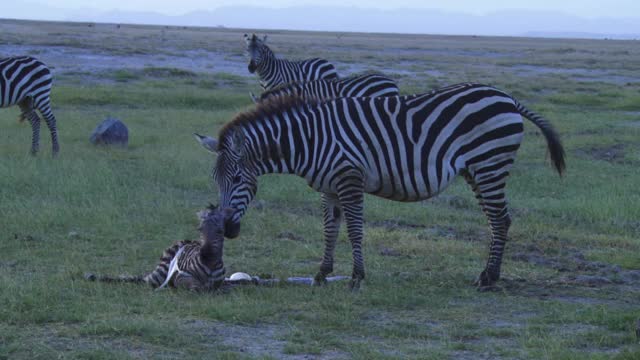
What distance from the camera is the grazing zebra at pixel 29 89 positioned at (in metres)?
15.1

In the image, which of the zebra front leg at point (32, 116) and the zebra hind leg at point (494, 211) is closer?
the zebra hind leg at point (494, 211)

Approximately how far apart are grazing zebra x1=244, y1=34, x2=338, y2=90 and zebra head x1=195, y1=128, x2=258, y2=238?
9626 mm

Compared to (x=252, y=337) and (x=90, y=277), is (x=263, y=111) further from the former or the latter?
(x=252, y=337)

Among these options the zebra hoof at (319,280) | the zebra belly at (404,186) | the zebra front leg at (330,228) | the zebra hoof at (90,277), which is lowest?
the zebra hoof at (90,277)

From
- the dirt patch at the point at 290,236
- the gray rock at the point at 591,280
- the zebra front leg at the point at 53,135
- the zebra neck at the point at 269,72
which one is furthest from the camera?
the zebra neck at the point at 269,72

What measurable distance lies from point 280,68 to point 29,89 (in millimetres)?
5223

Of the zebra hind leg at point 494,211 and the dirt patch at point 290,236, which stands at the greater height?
the zebra hind leg at point 494,211

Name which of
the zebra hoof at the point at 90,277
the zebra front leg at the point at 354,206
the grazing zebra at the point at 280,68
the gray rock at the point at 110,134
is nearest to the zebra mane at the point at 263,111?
the zebra front leg at the point at 354,206

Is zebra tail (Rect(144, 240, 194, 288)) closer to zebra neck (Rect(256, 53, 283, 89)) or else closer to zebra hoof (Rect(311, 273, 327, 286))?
zebra hoof (Rect(311, 273, 327, 286))

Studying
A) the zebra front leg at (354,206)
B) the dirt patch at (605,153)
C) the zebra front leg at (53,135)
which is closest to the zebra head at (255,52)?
the zebra front leg at (53,135)

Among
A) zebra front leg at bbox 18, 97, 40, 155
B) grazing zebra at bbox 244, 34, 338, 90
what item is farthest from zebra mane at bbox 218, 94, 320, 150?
grazing zebra at bbox 244, 34, 338, 90

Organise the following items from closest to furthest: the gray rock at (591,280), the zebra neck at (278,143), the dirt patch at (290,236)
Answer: the zebra neck at (278,143)
the gray rock at (591,280)
the dirt patch at (290,236)

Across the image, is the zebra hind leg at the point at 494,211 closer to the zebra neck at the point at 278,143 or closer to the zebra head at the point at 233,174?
the zebra neck at the point at 278,143

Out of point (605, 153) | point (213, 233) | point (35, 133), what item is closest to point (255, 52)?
point (35, 133)
